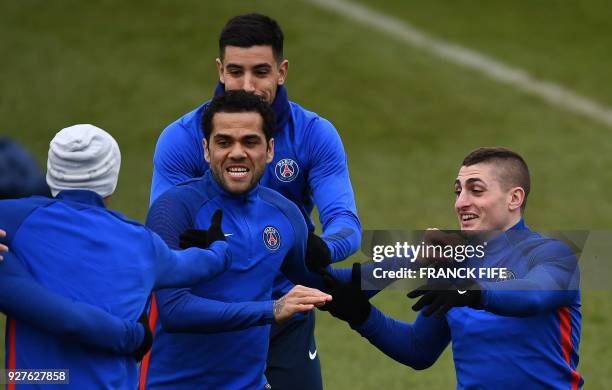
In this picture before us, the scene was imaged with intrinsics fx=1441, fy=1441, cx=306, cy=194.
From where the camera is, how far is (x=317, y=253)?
7.45 m

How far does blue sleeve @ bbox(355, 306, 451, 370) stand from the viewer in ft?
26.0

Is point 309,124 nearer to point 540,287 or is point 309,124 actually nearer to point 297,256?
point 297,256

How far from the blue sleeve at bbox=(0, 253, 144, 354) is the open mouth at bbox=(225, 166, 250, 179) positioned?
1.26 meters

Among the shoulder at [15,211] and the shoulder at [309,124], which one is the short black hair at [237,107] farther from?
the shoulder at [15,211]

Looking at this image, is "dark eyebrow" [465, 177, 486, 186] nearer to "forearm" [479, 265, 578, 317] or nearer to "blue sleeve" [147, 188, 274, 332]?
"forearm" [479, 265, 578, 317]

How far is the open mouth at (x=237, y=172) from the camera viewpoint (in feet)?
23.9

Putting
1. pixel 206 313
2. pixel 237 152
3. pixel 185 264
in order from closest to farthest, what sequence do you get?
pixel 185 264, pixel 206 313, pixel 237 152

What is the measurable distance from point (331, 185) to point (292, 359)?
3.56 feet

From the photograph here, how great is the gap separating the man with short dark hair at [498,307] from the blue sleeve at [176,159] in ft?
3.58

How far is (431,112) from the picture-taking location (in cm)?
2162

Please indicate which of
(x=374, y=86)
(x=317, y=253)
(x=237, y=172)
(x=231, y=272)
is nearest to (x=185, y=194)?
(x=237, y=172)

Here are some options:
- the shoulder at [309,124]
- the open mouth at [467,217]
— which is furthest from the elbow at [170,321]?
the shoulder at [309,124]

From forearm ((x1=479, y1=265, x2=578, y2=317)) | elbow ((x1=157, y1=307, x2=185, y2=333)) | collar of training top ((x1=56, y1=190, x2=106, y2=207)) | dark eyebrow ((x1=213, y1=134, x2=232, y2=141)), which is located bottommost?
elbow ((x1=157, y1=307, x2=185, y2=333))

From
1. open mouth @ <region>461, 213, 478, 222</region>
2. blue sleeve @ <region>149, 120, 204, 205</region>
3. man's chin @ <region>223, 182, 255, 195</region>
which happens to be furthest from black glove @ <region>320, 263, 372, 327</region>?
blue sleeve @ <region>149, 120, 204, 205</region>
